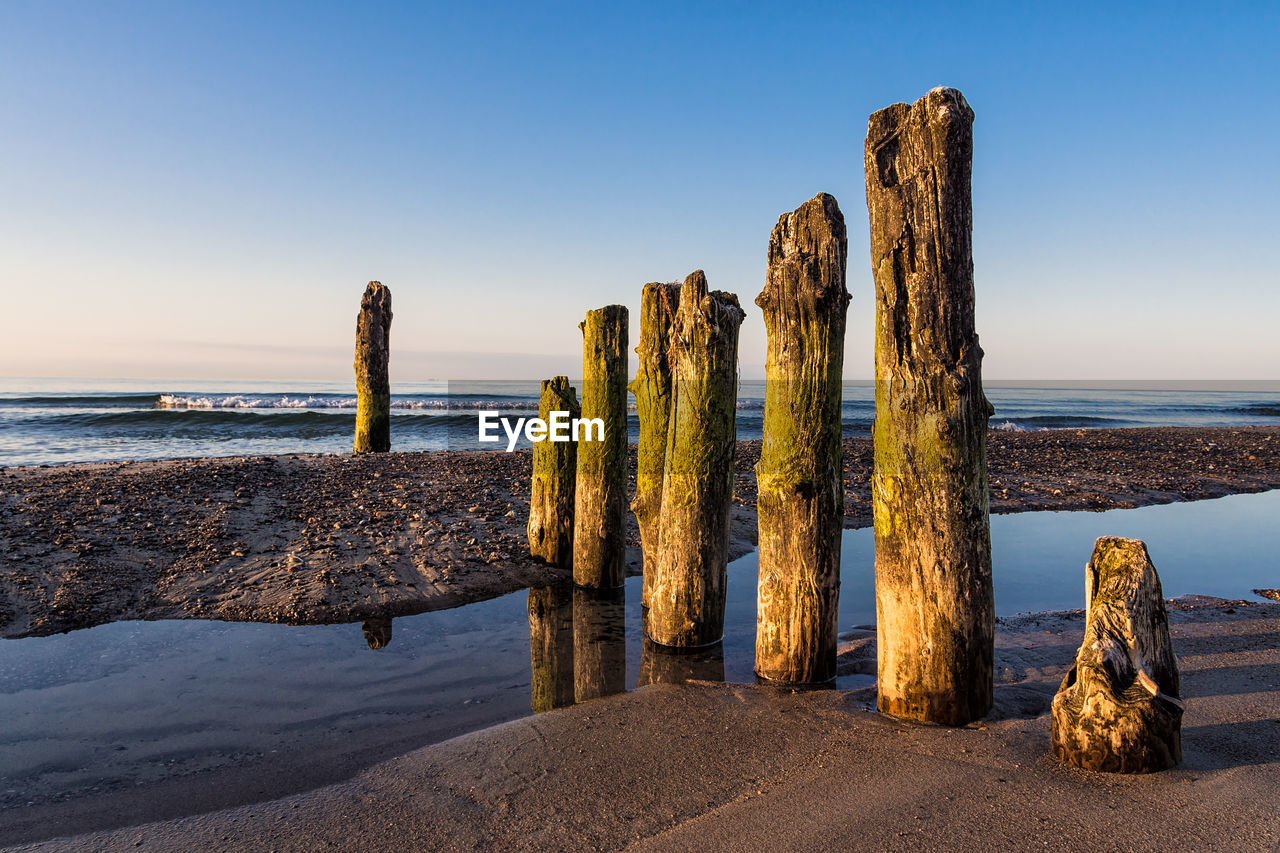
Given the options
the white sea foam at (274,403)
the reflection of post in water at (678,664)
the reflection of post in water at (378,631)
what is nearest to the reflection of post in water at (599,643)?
the reflection of post in water at (678,664)

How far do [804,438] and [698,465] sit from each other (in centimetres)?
107

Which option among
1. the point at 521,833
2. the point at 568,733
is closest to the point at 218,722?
the point at 568,733

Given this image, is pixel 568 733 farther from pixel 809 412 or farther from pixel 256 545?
pixel 256 545

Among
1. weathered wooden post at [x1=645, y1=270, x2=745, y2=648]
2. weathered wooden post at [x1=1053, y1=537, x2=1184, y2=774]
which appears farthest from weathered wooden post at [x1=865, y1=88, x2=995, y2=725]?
weathered wooden post at [x1=645, y1=270, x2=745, y2=648]

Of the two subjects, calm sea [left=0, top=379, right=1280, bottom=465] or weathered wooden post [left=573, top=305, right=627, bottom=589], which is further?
calm sea [left=0, top=379, right=1280, bottom=465]

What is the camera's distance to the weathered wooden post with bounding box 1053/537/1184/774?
3.30 metres

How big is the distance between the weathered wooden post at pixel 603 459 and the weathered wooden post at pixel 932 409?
342cm

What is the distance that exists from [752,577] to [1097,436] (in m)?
19.8

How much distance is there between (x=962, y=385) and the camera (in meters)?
3.82

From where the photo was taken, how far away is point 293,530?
29.2 feet

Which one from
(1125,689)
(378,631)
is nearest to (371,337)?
(378,631)

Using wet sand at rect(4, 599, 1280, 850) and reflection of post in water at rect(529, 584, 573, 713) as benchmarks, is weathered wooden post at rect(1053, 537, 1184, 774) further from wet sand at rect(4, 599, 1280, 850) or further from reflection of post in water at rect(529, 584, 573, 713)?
reflection of post in water at rect(529, 584, 573, 713)

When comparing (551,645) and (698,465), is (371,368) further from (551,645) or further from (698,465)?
(698,465)

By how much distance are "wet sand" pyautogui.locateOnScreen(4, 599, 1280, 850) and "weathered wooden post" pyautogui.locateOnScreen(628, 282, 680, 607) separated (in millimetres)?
2187
